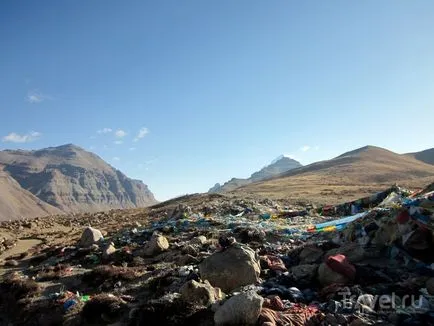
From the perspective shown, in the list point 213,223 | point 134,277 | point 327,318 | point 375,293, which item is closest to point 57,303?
point 134,277

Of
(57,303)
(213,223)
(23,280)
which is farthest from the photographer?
(213,223)

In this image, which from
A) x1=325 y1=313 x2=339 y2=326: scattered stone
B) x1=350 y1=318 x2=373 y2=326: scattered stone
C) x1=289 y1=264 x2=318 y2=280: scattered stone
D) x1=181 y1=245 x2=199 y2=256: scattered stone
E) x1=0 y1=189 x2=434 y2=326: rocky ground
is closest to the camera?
x1=350 y1=318 x2=373 y2=326: scattered stone

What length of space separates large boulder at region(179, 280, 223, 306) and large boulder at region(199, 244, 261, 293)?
88 centimetres

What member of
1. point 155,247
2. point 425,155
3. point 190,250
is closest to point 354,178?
point 155,247

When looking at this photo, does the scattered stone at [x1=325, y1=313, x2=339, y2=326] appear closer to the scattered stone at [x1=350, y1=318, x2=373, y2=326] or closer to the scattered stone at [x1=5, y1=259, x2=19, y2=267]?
the scattered stone at [x1=350, y1=318, x2=373, y2=326]

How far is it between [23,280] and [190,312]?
27.0ft

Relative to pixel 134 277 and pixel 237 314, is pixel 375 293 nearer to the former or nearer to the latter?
pixel 237 314

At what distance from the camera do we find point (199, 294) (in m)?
8.68

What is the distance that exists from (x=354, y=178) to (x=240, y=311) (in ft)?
297

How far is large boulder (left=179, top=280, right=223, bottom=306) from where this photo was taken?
8578 millimetres

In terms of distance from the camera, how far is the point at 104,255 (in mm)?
16031

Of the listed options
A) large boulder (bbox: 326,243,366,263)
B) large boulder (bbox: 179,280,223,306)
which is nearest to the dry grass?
large boulder (bbox: 179,280,223,306)

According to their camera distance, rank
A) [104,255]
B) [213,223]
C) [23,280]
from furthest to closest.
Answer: [213,223] → [104,255] → [23,280]

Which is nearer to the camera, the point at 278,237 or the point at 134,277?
the point at 134,277
